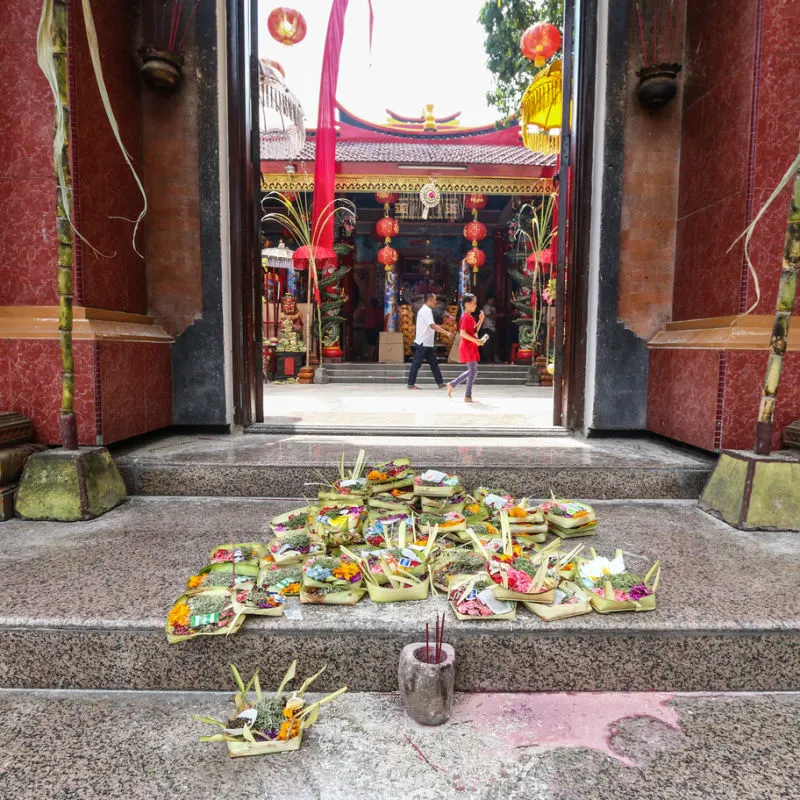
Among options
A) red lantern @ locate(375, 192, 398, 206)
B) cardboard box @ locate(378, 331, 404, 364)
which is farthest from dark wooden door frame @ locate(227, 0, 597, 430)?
cardboard box @ locate(378, 331, 404, 364)

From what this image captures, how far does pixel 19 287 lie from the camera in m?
2.72

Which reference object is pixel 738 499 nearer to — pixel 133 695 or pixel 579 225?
pixel 579 225

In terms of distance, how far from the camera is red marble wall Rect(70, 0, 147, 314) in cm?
271

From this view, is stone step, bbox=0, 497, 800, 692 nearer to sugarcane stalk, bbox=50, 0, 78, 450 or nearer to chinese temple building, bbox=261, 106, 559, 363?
sugarcane stalk, bbox=50, 0, 78, 450

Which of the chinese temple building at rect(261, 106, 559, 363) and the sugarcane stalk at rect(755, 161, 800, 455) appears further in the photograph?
the chinese temple building at rect(261, 106, 559, 363)

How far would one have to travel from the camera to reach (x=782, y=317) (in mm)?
2295

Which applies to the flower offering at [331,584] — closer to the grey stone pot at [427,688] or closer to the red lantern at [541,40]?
the grey stone pot at [427,688]

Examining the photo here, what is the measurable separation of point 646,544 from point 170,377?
286 centimetres

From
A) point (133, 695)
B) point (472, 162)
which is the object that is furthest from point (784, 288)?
point (472, 162)

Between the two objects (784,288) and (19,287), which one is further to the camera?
(19,287)

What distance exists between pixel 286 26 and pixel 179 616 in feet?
36.6

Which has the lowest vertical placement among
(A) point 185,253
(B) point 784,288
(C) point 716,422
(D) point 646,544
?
(D) point 646,544

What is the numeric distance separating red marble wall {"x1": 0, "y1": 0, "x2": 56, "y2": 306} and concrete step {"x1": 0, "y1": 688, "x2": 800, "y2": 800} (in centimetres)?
199

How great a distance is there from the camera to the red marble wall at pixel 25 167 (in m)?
2.63
